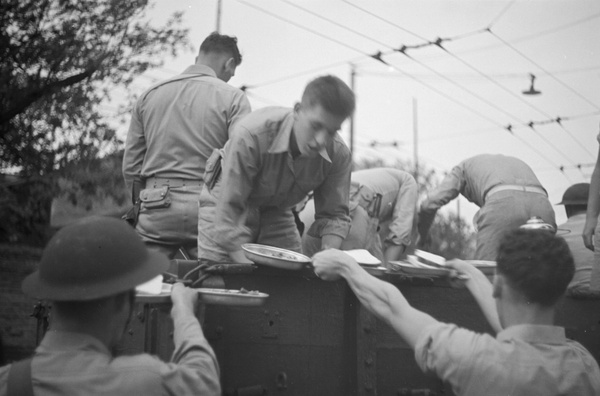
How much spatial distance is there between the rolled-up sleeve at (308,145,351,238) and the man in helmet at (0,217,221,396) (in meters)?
2.20

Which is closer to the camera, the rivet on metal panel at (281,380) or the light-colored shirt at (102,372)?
the light-colored shirt at (102,372)

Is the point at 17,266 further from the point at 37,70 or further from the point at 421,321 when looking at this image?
the point at 421,321

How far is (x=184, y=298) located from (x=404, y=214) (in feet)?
14.8

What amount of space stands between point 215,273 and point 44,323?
5.39ft

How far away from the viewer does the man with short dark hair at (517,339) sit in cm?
258

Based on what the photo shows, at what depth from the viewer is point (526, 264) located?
2.70 meters

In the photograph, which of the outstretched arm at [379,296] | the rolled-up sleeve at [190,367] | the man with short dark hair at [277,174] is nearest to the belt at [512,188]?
the man with short dark hair at [277,174]

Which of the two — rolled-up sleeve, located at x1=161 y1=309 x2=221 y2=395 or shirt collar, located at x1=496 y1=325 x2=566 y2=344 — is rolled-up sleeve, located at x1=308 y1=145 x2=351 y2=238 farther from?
rolled-up sleeve, located at x1=161 y1=309 x2=221 y2=395

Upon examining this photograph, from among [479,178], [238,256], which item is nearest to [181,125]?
[238,256]

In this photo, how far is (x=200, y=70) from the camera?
5426mm

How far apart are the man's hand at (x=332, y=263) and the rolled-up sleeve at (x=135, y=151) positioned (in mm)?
2365

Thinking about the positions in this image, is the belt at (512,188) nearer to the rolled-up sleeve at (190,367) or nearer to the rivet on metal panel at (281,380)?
the rivet on metal panel at (281,380)

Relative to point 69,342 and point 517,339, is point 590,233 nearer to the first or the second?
point 517,339

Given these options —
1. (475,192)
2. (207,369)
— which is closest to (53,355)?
(207,369)
